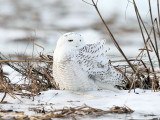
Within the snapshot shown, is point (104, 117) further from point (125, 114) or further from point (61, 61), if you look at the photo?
point (61, 61)

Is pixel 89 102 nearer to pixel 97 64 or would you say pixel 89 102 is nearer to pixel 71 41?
pixel 97 64

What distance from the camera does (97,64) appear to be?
2.47m

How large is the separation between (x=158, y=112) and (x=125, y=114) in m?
0.23

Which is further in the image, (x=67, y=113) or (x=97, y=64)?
(x=97, y=64)

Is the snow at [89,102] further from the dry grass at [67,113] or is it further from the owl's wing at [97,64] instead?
the owl's wing at [97,64]

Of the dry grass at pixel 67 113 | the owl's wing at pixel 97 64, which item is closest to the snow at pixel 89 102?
the dry grass at pixel 67 113

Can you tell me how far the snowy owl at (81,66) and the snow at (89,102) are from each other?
9 centimetres

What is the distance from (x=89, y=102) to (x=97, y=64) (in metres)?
0.48

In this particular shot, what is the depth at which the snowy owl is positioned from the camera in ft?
7.88

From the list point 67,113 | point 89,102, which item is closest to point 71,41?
point 89,102

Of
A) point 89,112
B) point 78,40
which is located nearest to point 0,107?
point 89,112

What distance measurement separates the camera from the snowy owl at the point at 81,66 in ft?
7.88

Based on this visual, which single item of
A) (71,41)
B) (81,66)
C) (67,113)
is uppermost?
(71,41)

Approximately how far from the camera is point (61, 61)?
2.41 meters
